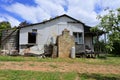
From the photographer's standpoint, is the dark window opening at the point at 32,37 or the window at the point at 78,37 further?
the window at the point at 78,37

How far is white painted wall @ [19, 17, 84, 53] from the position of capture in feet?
93.5

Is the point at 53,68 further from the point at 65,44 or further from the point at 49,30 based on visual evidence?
the point at 49,30

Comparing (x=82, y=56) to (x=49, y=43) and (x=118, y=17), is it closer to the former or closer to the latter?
(x=49, y=43)

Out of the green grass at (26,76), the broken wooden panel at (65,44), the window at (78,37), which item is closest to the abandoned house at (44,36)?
the window at (78,37)

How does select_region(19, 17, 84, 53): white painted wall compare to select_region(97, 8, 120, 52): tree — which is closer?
select_region(97, 8, 120, 52): tree

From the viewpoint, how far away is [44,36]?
28.8m

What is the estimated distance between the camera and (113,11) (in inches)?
577

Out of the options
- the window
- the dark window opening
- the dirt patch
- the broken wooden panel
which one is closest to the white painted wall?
the window

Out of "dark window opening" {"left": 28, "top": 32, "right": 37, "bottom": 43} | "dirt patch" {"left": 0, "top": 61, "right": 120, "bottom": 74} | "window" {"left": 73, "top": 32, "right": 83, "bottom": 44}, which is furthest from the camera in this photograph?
"window" {"left": 73, "top": 32, "right": 83, "bottom": 44}

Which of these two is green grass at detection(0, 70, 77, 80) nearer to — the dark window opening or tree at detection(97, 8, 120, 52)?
tree at detection(97, 8, 120, 52)

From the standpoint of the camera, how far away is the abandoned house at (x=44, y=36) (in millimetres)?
28208

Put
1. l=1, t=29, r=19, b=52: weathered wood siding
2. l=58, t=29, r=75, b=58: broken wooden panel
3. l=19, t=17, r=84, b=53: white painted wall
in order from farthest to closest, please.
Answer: l=1, t=29, r=19, b=52: weathered wood siding → l=19, t=17, r=84, b=53: white painted wall → l=58, t=29, r=75, b=58: broken wooden panel

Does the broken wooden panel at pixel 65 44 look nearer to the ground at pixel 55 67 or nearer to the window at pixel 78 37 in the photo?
the window at pixel 78 37

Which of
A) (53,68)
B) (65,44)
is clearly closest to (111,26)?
(53,68)
